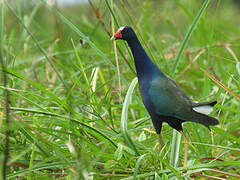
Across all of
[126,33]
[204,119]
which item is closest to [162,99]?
[204,119]

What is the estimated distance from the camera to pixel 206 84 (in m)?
2.75

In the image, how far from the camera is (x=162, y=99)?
182cm

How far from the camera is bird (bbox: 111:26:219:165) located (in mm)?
1773

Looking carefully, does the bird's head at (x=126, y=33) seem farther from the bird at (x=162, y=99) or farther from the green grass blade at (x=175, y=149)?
the green grass blade at (x=175, y=149)

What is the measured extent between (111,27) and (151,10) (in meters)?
2.32

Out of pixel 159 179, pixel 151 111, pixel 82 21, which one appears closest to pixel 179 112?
pixel 151 111

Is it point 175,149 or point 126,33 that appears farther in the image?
point 175,149

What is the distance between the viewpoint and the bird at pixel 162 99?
5.82 feet

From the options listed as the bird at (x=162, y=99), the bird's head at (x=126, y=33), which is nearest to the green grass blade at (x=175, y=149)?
the bird at (x=162, y=99)

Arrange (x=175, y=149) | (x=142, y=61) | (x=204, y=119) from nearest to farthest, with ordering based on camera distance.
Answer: (x=204, y=119) < (x=142, y=61) < (x=175, y=149)

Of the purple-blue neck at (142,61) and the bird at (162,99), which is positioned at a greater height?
the purple-blue neck at (142,61)

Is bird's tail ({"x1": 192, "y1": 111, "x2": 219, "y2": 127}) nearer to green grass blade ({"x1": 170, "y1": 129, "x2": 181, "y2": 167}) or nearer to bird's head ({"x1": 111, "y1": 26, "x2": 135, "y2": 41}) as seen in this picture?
green grass blade ({"x1": 170, "y1": 129, "x2": 181, "y2": 167})

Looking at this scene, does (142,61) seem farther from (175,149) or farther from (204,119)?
(175,149)

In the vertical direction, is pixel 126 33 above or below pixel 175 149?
above
